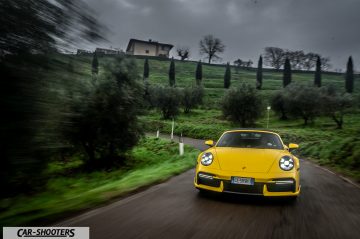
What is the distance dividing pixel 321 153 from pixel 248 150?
12948 mm

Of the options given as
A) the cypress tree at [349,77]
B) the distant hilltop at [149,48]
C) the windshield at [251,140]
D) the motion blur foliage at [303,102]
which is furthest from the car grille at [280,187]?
the distant hilltop at [149,48]

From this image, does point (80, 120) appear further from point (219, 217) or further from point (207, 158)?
point (219, 217)

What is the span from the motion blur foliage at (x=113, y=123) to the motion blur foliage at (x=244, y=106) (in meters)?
25.7

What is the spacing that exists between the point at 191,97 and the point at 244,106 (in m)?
20.4

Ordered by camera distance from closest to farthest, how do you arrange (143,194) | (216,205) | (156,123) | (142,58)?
(216,205), (143,194), (156,123), (142,58)

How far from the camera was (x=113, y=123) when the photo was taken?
19703mm

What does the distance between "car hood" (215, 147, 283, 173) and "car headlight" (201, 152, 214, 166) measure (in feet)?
0.45

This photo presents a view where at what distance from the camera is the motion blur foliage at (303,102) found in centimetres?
4931

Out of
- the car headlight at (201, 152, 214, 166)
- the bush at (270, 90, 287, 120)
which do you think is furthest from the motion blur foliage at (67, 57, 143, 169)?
the bush at (270, 90, 287, 120)

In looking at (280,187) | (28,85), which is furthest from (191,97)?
(28,85)

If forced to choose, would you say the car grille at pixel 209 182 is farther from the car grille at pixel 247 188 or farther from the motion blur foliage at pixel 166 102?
the motion blur foliage at pixel 166 102

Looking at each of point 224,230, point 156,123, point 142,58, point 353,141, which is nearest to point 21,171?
point 224,230

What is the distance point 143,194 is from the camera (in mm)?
6777

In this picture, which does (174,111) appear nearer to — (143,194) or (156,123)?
(156,123)
